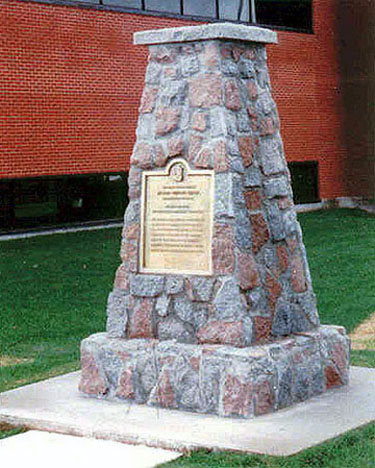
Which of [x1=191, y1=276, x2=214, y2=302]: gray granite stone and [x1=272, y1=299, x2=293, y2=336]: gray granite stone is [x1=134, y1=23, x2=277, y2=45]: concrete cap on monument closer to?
[x1=191, y1=276, x2=214, y2=302]: gray granite stone

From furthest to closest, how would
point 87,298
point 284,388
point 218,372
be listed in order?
point 87,298 < point 284,388 < point 218,372

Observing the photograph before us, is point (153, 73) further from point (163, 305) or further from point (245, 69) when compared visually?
point (163, 305)

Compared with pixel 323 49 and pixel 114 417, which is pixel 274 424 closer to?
pixel 114 417

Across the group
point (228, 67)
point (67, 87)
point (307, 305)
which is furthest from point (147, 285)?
point (67, 87)

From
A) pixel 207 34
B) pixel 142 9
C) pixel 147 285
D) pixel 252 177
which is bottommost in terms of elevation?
pixel 147 285

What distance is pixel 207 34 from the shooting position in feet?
26.2

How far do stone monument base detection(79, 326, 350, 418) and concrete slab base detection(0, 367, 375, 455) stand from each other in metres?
0.09

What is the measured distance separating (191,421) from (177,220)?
5.20 ft

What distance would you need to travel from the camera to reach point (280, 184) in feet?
27.4

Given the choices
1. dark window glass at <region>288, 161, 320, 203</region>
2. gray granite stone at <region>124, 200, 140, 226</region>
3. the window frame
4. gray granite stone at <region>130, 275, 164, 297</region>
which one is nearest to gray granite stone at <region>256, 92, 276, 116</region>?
gray granite stone at <region>124, 200, 140, 226</region>

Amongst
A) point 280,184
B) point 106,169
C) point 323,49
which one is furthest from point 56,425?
point 323,49

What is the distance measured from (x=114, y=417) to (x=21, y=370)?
2.71m

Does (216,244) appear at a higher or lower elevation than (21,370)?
higher

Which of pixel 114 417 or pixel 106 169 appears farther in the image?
pixel 106 169
